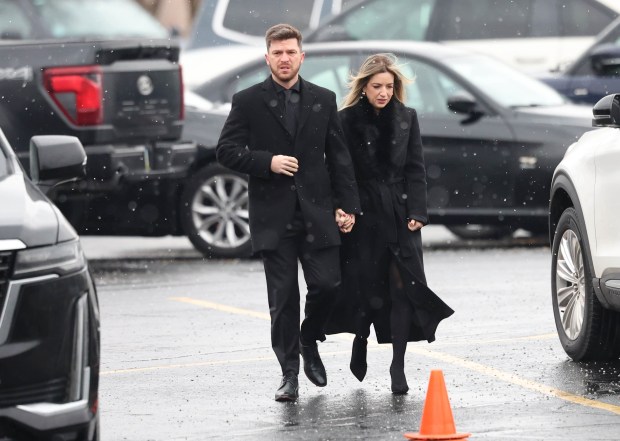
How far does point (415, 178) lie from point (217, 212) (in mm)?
6360

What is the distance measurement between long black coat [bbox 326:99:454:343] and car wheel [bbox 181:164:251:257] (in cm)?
616

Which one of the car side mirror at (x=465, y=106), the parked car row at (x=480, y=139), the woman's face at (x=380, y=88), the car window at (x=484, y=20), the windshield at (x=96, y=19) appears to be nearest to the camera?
the woman's face at (x=380, y=88)

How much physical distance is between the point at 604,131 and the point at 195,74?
8.25 m

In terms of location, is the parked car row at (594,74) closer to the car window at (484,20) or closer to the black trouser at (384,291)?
the car window at (484,20)

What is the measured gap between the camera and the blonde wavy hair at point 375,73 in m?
8.35

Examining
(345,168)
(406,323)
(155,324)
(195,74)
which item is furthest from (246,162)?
(195,74)

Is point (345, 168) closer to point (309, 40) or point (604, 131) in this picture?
point (604, 131)

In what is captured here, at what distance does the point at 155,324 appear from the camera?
36.2 feet

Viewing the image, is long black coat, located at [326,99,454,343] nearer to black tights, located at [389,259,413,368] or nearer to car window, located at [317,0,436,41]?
black tights, located at [389,259,413,368]

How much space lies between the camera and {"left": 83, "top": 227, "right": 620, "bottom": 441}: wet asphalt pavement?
24.5 feet

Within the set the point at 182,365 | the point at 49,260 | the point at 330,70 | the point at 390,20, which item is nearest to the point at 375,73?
the point at 182,365

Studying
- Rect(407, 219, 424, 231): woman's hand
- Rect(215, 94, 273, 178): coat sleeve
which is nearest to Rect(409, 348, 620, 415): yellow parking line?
Rect(407, 219, 424, 231): woman's hand

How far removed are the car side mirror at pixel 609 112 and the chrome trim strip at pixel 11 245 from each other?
3.48 meters

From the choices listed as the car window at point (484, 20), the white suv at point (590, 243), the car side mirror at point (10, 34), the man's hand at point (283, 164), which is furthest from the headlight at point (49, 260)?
the car window at point (484, 20)
